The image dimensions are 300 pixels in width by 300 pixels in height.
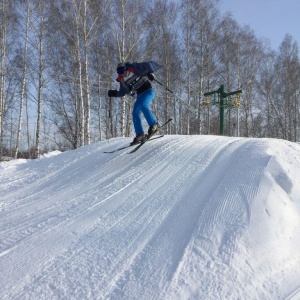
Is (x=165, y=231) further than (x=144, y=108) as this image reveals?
No

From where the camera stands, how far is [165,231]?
2770 millimetres

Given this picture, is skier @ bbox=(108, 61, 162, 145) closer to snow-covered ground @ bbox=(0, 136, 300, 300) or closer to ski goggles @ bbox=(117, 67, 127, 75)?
ski goggles @ bbox=(117, 67, 127, 75)

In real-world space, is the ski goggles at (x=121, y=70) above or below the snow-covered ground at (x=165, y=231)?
above

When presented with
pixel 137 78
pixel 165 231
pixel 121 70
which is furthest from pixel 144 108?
pixel 165 231

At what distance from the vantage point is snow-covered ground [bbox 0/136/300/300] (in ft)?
7.00

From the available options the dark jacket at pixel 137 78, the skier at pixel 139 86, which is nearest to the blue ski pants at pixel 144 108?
the skier at pixel 139 86

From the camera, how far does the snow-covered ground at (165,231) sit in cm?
213

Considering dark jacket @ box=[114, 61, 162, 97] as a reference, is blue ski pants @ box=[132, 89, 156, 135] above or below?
below

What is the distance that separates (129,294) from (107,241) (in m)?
0.69

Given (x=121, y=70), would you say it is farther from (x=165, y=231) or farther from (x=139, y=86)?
(x=165, y=231)

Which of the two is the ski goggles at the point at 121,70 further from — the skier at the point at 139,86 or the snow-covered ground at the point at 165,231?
the snow-covered ground at the point at 165,231

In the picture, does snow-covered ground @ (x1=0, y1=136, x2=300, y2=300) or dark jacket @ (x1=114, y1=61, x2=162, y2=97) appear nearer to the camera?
snow-covered ground @ (x1=0, y1=136, x2=300, y2=300)

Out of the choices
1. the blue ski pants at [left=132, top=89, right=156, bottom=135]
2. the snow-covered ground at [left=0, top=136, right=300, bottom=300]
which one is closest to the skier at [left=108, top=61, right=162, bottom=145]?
the blue ski pants at [left=132, top=89, right=156, bottom=135]

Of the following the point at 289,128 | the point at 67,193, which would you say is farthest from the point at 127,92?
the point at 289,128
